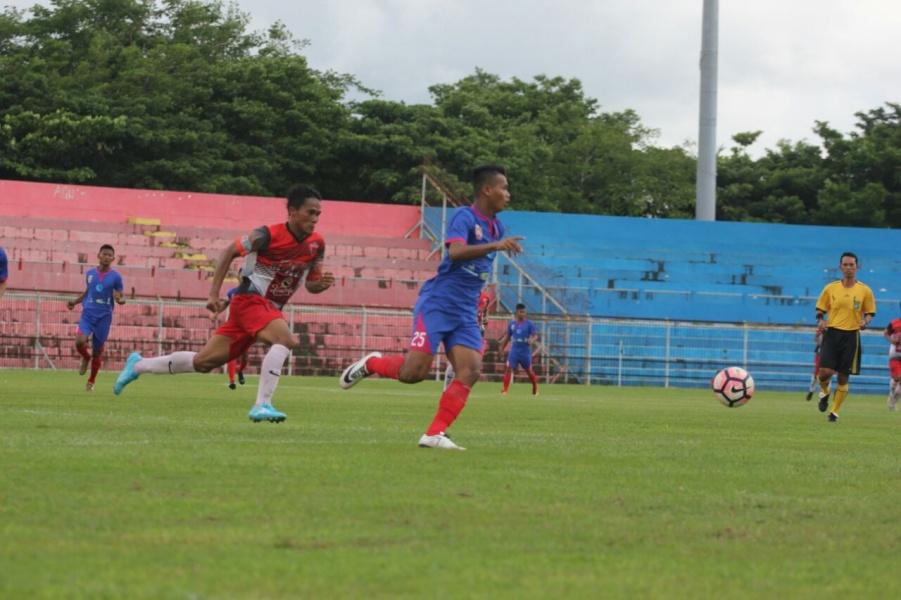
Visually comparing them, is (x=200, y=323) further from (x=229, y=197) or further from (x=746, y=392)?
(x=746, y=392)

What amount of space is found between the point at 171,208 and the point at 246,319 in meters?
35.4

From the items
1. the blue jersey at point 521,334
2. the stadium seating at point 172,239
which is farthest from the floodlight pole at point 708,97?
the blue jersey at point 521,334

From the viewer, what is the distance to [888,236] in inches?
1954

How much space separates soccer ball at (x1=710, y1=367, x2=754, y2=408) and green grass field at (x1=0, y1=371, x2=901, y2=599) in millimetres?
7159

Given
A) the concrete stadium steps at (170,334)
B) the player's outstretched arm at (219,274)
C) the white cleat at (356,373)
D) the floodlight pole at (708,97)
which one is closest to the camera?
the player's outstretched arm at (219,274)

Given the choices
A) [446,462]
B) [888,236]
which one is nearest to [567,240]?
[888,236]

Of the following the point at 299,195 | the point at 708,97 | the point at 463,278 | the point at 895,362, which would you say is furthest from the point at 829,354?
the point at 708,97

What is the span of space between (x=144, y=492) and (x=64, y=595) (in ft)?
9.26

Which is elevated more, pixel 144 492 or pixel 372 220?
pixel 372 220

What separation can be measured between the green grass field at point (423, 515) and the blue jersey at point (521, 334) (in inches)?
776

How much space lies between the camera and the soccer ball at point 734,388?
21516 mm

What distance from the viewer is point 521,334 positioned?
34.2 m

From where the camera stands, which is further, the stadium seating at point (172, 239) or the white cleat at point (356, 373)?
the stadium seating at point (172, 239)

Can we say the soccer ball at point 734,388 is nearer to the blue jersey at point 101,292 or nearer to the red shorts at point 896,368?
the red shorts at point 896,368
